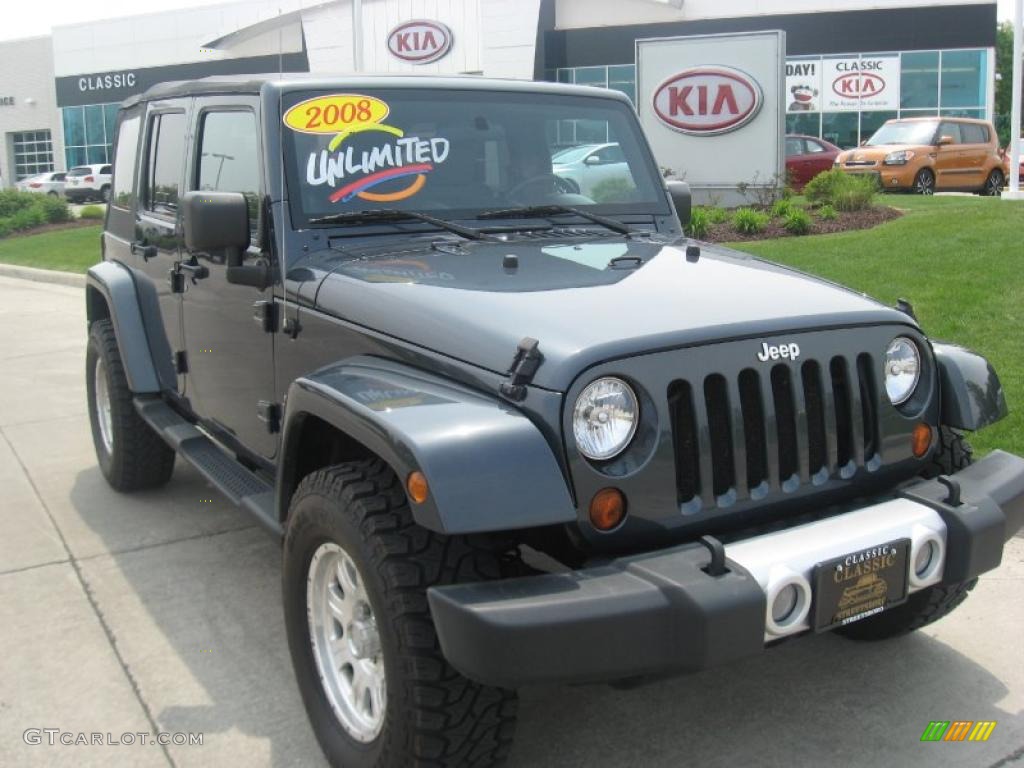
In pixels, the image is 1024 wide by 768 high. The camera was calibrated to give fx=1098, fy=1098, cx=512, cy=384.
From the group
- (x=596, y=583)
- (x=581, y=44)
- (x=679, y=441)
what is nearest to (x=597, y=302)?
(x=679, y=441)

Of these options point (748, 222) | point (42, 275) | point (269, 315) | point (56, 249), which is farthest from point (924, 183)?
point (269, 315)

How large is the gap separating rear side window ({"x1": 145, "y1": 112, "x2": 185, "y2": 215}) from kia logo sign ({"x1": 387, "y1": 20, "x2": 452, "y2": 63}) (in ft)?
99.5

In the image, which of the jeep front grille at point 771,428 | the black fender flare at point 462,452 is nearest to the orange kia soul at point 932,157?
the jeep front grille at point 771,428

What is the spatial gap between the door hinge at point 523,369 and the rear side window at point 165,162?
257 cm

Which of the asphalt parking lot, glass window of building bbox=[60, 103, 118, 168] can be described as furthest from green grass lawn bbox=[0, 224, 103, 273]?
glass window of building bbox=[60, 103, 118, 168]

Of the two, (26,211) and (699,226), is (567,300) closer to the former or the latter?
(699,226)

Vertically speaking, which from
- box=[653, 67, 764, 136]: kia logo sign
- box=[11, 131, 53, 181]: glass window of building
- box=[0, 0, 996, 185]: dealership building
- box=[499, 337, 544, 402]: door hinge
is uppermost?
box=[0, 0, 996, 185]: dealership building

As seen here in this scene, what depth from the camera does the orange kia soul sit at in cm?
1839

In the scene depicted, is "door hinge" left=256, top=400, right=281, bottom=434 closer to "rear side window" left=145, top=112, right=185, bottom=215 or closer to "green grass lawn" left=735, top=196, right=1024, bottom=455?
"rear side window" left=145, top=112, right=185, bottom=215

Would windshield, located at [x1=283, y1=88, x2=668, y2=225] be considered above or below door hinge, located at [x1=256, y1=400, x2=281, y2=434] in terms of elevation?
above

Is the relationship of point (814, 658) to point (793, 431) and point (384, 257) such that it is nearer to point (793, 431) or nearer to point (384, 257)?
point (793, 431)

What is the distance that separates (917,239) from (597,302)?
8.52m

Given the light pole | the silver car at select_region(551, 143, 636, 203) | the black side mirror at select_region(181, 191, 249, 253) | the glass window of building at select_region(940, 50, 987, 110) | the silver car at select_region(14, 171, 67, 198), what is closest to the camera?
the black side mirror at select_region(181, 191, 249, 253)

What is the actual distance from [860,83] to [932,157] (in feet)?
53.3
